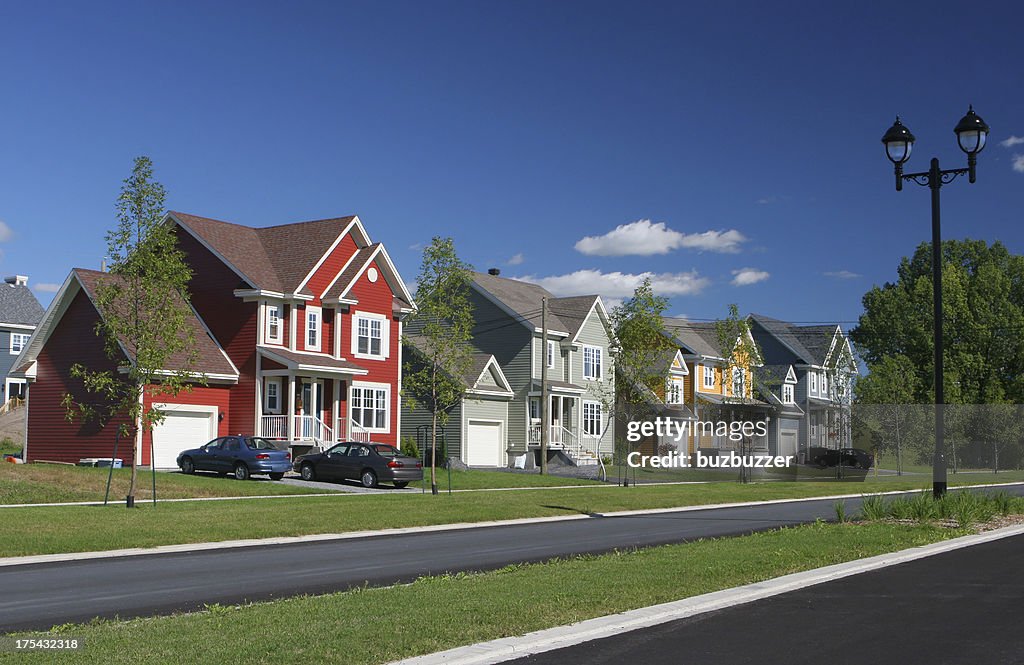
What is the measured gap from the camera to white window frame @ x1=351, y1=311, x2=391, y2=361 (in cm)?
4550

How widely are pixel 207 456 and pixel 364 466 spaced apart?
575 centimetres

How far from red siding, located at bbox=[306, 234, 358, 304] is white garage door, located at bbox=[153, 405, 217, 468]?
6.29 meters

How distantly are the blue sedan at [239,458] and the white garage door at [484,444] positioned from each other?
16.2m

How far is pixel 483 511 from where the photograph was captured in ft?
86.0

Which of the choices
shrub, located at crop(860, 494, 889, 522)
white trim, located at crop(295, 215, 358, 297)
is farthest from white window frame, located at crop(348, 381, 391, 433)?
shrub, located at crop(860, 494, 889, 522)

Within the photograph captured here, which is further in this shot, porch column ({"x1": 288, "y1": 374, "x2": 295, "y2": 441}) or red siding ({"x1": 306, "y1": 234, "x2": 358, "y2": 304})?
red siding ({"x1": 306, "y1": 234, "x2": 358, "y2": 304})

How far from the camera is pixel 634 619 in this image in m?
10.1

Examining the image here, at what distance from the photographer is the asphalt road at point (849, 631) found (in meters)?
8.61

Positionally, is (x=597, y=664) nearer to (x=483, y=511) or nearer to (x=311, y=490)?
(x=483, y=511)

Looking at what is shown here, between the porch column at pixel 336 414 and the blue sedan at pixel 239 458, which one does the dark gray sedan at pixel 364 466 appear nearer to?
the blue sedan at pixel 239 458

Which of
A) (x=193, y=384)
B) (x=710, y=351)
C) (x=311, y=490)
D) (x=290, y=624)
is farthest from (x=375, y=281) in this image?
(x=290, y=624)

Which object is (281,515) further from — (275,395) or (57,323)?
(57,323)

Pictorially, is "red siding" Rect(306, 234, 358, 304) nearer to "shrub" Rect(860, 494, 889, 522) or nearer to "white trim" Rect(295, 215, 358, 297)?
"white trim" Rect(295, 215, 358, 297)

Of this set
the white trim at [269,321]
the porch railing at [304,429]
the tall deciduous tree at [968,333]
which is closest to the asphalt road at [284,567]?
the porch railing at [304,429]
